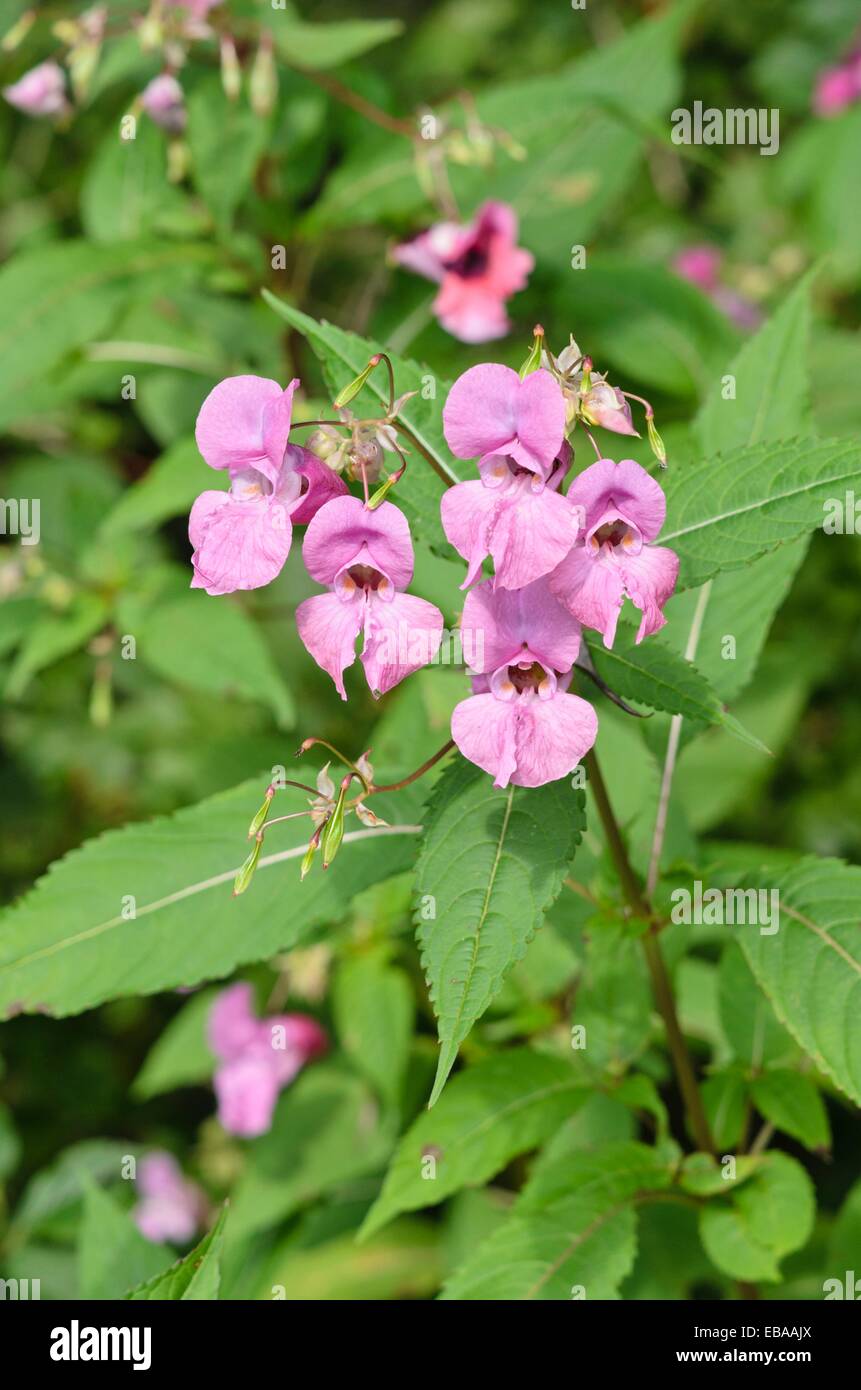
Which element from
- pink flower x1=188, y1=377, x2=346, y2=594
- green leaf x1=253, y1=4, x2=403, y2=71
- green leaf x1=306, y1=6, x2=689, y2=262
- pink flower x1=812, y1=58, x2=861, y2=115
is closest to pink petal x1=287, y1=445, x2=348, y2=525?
pink flower x1=188, y1=377, x2=346, y2=594

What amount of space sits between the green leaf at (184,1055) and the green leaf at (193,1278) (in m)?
1.40

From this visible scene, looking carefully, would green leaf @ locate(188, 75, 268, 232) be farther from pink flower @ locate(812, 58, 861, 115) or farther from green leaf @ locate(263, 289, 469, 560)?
pink flower @ locate(812, 58, 861, 115)

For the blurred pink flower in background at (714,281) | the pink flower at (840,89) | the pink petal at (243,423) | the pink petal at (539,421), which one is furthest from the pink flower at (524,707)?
the pink flower at (840,89)

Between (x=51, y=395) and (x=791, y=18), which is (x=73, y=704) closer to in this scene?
(x=51, y=395)

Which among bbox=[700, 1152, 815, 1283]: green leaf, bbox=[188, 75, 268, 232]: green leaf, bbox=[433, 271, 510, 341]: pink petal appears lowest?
bbox=[700, 1152, 815, 1283]: green leaf

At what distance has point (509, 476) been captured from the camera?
1198 millimetres

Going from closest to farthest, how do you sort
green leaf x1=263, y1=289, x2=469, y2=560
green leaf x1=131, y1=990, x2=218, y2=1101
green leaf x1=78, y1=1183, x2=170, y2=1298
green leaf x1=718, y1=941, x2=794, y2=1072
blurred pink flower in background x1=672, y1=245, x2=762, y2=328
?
1. green leaf x1=263, y1=289, x2=469, y2=560
2. green leaf x1=718, y1=941, x2=794, y2=1072
3. green leaf x1=78, y1=1183, x2=170, y2=1298
4. green leaf x1=131, y1=990, x2=218, y2=1101
5. blurred pink flower in background x1=672, y1=245, x2=762, y2=328

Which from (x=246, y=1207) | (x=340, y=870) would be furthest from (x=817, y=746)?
(x=340, y=870)

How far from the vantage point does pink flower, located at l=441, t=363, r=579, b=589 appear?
1.13m

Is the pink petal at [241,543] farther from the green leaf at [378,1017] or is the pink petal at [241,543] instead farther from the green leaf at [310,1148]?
the green leaf at [310,1148]

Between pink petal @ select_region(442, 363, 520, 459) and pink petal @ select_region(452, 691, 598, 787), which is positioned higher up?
pink petal @ select_region(442, 363, 520, 459)

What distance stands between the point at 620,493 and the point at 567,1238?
0.99 metres

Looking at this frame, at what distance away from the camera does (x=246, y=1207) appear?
2553mm

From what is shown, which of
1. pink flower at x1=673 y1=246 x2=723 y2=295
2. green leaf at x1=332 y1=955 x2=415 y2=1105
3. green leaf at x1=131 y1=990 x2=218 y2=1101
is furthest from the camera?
pink flower at x1=673 y1=246 x2=723 y2=295
